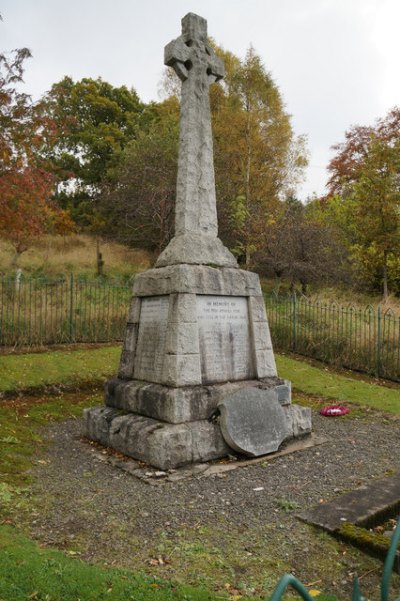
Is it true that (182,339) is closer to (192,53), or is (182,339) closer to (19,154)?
(192,53)

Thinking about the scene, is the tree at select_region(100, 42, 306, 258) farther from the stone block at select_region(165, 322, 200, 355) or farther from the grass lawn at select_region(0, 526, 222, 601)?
the grass lawn at select_region(0, 526, 222, 601)

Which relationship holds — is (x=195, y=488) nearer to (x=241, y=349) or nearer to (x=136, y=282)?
(x=241, y=349)

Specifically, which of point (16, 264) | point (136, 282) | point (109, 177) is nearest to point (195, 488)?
point (136, 282)

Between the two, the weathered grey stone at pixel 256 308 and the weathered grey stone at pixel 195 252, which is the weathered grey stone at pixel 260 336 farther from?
the weathered grey stone at pixel 195 252

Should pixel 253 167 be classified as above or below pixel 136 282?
above

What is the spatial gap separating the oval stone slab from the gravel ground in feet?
0.84

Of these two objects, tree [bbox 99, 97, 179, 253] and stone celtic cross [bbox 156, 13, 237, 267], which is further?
tree [bbox 99, 97, 179, 253]

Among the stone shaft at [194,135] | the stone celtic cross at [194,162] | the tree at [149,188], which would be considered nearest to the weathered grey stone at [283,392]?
the stone celtic cross at [194,162]

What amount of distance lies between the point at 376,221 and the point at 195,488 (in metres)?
14.8

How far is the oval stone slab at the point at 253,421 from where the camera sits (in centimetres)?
568

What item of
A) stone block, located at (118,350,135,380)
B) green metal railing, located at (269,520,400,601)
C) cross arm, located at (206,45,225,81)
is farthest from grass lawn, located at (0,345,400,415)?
green metal railing, located at (269,520,400,601)

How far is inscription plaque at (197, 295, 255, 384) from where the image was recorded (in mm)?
6184

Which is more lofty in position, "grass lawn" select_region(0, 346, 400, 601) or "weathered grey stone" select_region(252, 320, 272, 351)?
"weathered grey stone" select_region(252, 320, 272, 351)

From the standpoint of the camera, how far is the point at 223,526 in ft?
13.2
